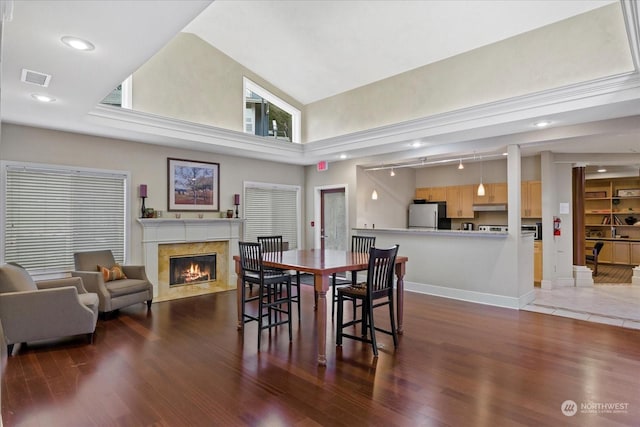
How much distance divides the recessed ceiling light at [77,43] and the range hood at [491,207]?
23.1 feet

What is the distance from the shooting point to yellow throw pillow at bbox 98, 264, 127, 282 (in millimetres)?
4730

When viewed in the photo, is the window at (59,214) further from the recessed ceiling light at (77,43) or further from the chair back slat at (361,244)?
the chair back slat at (361,244)

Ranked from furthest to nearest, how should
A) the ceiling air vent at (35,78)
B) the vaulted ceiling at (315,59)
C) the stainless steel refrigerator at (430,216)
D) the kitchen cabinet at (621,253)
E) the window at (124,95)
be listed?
the kitchen cabinet at (621,253)
the stainless steel refrigerator at (430,216)
the window at (124,95)
the ceiling air vent at (35,78)
the vaulted ceiling at (315,59)

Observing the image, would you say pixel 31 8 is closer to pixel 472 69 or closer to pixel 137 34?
pixel 137 34

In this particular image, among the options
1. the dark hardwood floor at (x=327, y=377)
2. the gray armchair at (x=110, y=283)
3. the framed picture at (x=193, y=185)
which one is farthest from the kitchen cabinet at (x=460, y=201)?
the gray armchair at (x=110, y=283)

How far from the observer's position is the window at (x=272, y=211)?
6938 millimetres

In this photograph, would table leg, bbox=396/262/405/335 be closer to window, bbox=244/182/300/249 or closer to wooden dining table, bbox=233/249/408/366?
wooden dining table, bbox=233/249/408/366

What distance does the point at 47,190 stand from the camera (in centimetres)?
472

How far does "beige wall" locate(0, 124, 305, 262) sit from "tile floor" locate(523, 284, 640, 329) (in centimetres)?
524

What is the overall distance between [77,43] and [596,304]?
6852 mm

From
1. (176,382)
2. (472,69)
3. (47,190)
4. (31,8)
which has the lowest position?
(176,382)

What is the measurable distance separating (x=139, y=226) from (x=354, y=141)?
146 inches

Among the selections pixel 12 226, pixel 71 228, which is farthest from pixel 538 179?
pixel 12 226

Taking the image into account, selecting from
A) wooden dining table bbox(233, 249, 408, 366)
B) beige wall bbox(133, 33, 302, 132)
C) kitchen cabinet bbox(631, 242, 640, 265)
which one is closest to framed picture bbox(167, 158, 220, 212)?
beige wall bbox(133, 33, 302, 132)
